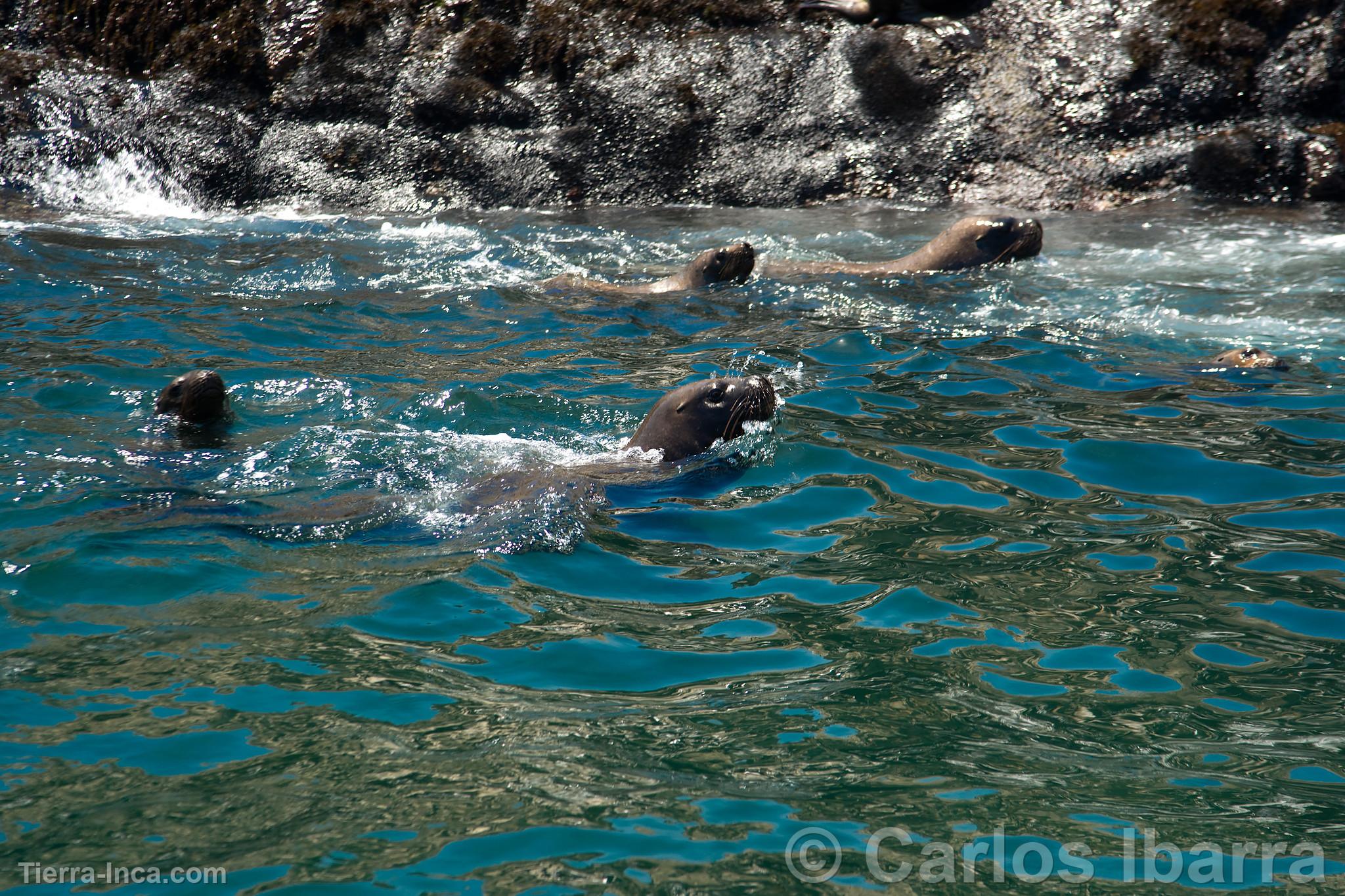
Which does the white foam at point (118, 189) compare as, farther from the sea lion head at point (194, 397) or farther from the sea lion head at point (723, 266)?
the sea lion head at point (194, 397)

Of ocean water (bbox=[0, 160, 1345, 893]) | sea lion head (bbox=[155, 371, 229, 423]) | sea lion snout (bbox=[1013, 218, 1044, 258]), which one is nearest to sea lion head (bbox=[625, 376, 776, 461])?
ocean water (bbox=[0, 160, 1345, 893])

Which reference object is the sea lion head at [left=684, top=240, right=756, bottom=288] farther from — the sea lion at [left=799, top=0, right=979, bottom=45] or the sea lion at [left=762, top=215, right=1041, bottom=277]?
the sea lion at [left=799, top=0, right=979, bottom=45]

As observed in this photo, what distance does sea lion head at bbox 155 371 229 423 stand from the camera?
610 cm

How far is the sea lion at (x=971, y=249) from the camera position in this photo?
974 centimetres

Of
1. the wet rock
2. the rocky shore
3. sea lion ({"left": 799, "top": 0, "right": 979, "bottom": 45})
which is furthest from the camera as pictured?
sea lion ({"left": 799, "top": 0, "right": 979, "bottom": 45})

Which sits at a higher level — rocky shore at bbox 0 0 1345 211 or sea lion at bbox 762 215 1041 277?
rocky shore at bbox 0 0 1345 211

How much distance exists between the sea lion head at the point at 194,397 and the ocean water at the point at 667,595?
13cm

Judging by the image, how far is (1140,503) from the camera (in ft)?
17.4

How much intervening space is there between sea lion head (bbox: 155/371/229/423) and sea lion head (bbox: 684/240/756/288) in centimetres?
440

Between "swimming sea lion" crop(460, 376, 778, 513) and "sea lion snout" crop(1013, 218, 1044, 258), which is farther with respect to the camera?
"sea lion snout" crop(1013, 218, 1044, 258)

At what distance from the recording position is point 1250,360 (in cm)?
712

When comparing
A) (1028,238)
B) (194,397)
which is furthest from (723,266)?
(194,397)

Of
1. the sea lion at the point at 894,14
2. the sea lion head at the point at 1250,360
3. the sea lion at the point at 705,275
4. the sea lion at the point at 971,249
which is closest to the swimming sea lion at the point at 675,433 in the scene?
the sea lion head at the point at 1250,360

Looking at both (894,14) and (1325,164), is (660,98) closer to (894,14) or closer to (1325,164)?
(894,14)
